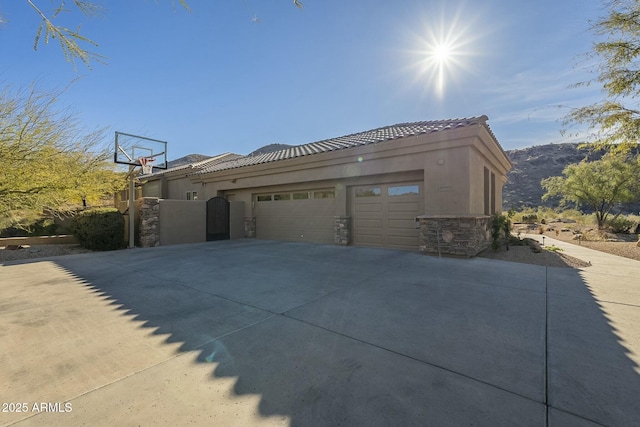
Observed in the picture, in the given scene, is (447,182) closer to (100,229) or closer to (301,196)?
(301,196)

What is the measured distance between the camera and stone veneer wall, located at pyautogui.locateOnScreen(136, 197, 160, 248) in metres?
11.6

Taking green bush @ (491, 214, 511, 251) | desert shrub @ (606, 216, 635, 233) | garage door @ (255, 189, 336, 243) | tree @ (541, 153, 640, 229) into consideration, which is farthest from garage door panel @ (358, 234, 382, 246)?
desert shrub @ (606, 216, 635, 233)

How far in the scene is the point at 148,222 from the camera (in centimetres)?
1164

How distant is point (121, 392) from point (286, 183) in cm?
1116

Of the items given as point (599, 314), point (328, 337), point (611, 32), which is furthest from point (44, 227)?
point (611, 32)

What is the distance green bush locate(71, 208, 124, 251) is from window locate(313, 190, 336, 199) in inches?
316

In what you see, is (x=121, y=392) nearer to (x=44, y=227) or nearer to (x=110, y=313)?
(x=110, y=313)

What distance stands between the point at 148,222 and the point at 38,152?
460 cm

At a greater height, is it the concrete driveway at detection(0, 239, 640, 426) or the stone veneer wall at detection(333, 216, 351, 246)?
the stone veneer wall at detection(333, 216, 351, 246)

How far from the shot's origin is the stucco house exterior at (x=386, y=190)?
8.46 meters

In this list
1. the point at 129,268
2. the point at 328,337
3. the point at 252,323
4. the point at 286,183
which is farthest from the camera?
the point at 286,183

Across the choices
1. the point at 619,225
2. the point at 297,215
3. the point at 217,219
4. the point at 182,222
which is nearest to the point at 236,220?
the point at 217,219

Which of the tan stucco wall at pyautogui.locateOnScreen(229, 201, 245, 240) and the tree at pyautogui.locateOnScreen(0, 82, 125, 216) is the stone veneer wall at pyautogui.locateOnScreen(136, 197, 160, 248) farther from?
the tan stucco wall at pyautogui.locateOnScreen(229, 201, 245, 240)

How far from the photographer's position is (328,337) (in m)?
3.13
